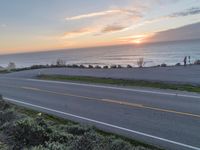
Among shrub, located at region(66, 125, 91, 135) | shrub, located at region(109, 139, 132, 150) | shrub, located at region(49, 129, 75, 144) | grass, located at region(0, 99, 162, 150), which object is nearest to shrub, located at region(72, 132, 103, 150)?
grass, located at region(0, 99, 162, 150)

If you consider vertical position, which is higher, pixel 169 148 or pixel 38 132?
pixel 38 132

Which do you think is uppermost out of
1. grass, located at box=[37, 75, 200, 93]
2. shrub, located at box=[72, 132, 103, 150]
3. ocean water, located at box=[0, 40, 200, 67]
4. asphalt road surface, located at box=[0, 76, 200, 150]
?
ocean water, located at box=[0, 40, 200, 67]

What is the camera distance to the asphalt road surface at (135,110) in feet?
24.0

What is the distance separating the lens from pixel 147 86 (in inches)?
609

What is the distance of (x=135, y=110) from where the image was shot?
10.1 meters

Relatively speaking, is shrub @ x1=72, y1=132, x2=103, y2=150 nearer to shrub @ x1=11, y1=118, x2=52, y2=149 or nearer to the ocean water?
shrub @ x1=11, y1=118, x2=52, y2=149

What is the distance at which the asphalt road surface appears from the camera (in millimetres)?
7306

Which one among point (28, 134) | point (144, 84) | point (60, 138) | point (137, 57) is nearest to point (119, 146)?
point (60, 138)

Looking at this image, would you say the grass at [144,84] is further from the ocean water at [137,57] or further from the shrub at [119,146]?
the ocean water at [137,57]

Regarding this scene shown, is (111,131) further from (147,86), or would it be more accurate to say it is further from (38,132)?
(147,86)

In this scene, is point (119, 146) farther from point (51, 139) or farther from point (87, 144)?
point (51, 139)

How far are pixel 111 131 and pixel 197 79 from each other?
32.3 ft

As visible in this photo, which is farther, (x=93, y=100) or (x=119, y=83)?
(x=119, y=83)

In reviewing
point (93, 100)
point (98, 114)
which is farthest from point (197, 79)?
point (98, 114)
